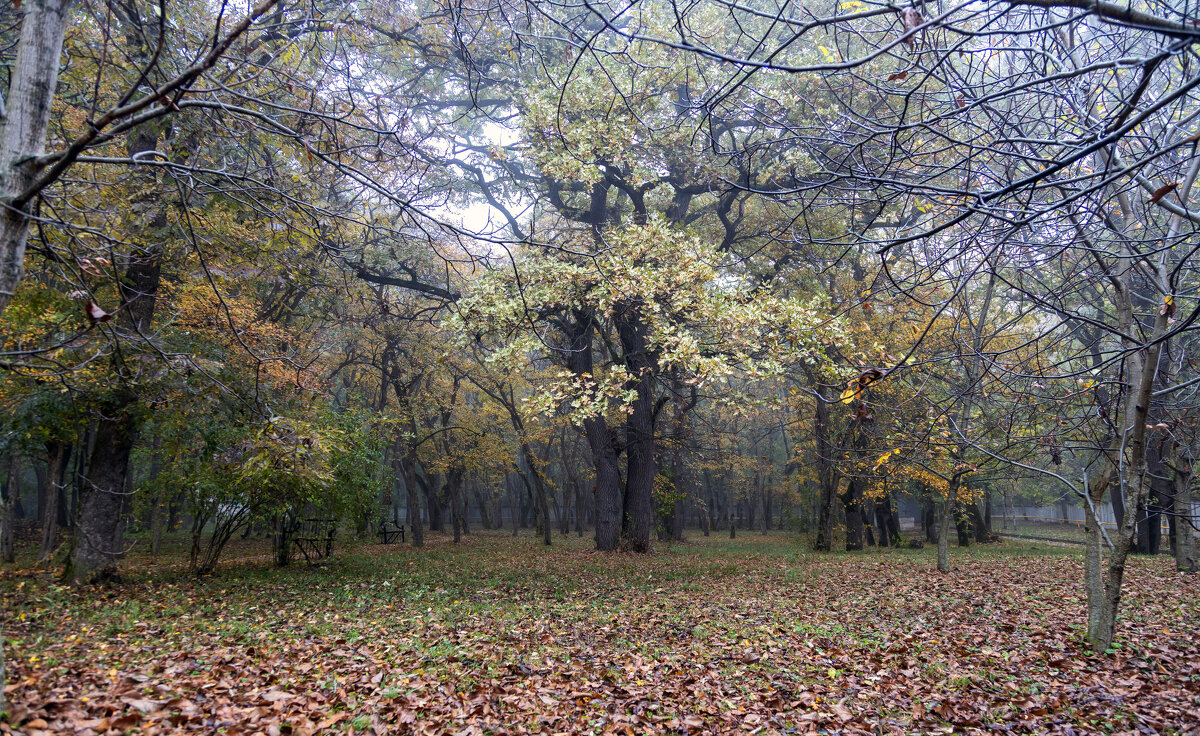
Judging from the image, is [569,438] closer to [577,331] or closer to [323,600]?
[577,331]

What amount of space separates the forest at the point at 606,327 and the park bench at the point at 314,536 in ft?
0.65

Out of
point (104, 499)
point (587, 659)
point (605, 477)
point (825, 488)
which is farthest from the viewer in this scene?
point (825, 488)

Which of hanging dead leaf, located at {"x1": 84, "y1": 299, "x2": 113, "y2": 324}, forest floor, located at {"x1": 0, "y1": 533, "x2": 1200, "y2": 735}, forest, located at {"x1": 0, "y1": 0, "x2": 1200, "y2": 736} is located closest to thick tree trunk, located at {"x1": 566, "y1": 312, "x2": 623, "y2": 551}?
forest, located at {"x1": 0, "y1": 0, "x2": 1200, "y2": 736}

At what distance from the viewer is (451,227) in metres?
3.37

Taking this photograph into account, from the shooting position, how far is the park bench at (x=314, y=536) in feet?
42.6

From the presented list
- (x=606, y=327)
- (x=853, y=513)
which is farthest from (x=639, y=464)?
(x=853, y=513)

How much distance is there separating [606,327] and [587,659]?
1110cm

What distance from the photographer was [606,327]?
641 inches

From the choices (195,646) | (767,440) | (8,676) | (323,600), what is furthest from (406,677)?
(767,440)

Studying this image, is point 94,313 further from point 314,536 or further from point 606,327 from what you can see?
point 606,327

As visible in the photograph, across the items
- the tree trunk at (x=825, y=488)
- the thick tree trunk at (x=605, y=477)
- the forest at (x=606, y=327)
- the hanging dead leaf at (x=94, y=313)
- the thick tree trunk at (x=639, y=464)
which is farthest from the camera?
the tree trunk at (x=825, y=488)

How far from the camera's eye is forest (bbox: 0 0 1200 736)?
3.57 metres

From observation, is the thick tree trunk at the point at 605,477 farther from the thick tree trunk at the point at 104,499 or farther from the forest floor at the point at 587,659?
the thick tree trunk at the point at 104,499

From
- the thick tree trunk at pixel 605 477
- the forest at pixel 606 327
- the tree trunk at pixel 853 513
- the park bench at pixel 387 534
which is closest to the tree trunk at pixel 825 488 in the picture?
Result: the forest at pixel 606 327
